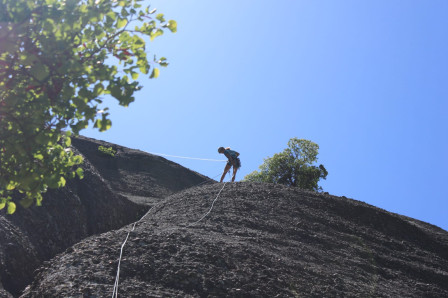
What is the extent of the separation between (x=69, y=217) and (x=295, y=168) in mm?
20605

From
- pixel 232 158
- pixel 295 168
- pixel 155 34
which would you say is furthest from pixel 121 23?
pixel 295 168

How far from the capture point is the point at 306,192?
574 inches

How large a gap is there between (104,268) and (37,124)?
11.6 ft

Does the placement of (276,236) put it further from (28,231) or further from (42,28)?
(42,28)

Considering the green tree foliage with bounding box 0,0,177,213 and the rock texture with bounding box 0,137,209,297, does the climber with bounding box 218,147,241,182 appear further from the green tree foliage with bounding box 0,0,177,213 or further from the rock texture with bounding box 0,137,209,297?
the green tree foliage with bounding box 0,0,177,213

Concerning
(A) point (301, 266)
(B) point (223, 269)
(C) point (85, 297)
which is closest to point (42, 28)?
(C) point (85, 297)

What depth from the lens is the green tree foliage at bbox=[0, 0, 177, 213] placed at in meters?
4.10

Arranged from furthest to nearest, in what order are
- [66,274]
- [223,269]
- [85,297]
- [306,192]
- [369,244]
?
[306,192]
[369,244]
[223,269]
[66,274]
[85,297]

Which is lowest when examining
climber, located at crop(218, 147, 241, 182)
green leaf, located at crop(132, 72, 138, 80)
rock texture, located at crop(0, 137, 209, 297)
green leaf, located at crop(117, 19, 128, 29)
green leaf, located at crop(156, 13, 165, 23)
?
rock texture, located at crop(0, 137, 209, 297)

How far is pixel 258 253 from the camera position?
878cm

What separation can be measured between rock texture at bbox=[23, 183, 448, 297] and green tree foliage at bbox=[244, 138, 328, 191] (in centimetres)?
1449

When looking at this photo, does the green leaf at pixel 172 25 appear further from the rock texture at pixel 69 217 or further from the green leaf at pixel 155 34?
the rock texture at pixel 69 217

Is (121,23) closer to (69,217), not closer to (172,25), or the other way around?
(172,25)

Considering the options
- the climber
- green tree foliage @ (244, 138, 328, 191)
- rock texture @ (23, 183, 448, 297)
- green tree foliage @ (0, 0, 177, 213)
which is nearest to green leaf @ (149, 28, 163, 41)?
green tree foliage @ (0, 0, 177, 213)
